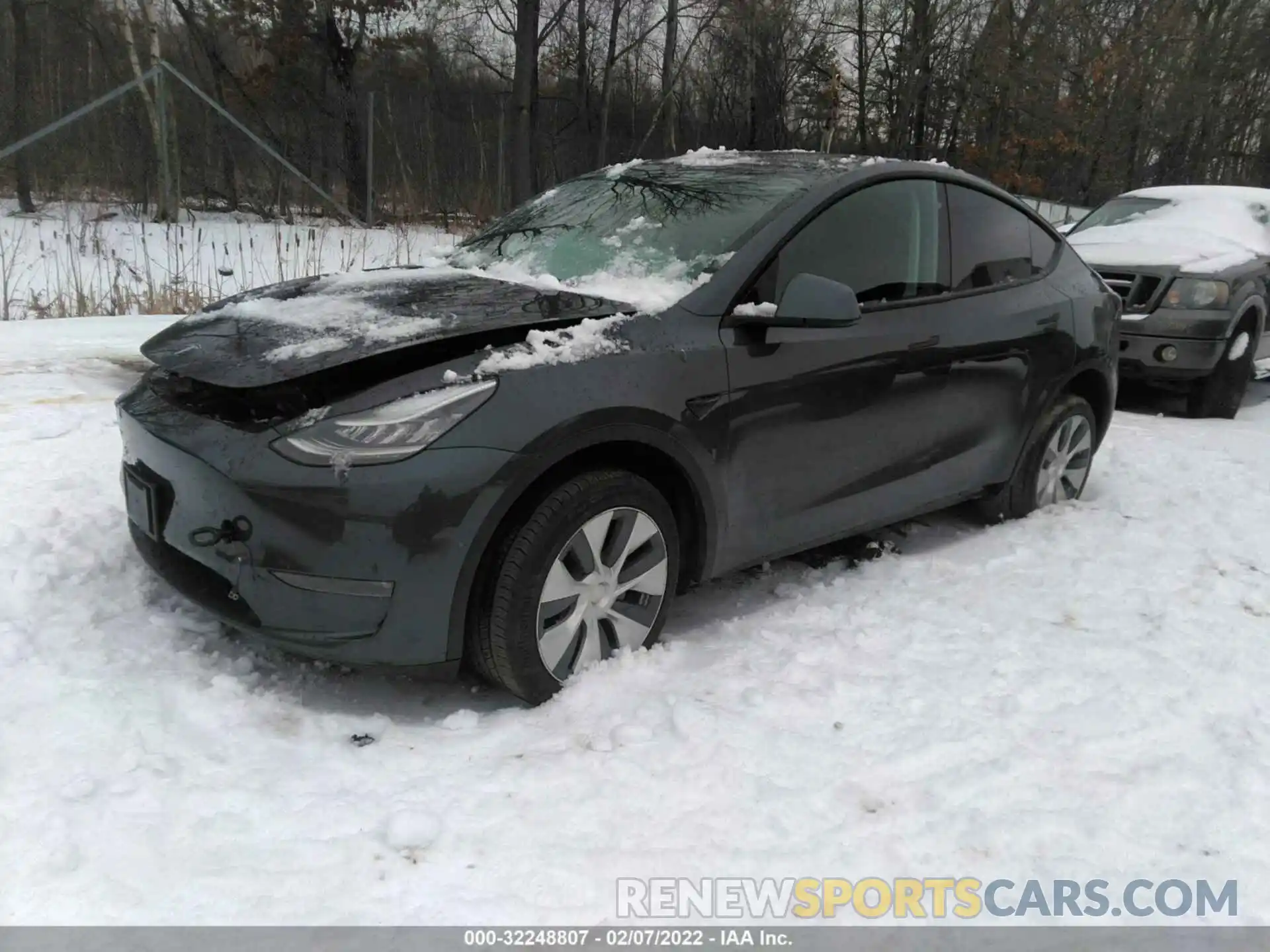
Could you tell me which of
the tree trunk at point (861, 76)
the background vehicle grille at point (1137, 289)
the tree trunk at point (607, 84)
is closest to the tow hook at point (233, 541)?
the background vehicle grille at point (1137, 289)

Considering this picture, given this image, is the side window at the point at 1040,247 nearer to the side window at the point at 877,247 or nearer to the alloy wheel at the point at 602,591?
the side window at the point at 877,247

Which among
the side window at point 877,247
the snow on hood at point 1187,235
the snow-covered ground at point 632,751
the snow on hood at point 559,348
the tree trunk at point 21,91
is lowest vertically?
the snow-covered ground at point 632,751

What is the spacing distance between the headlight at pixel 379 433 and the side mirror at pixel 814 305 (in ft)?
3.58

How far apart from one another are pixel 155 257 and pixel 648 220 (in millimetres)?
12405

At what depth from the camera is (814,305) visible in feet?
9.35

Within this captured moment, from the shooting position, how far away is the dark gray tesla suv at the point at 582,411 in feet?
7.58

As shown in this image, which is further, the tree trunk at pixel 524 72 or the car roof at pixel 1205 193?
the tree trunk at pixel 524 72

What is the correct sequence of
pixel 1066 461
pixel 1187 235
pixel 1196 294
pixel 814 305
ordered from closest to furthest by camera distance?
1. pixel 814 305
2. pixel 1066 461
3. pixel 1196 294
4. pixel 1187 235

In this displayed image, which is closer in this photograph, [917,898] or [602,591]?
[917,898]

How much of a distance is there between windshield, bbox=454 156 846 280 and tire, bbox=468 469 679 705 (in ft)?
2.84

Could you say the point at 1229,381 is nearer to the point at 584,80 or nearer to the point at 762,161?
the point at 762,161

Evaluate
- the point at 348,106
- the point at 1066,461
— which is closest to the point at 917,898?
the point at 1066,461
